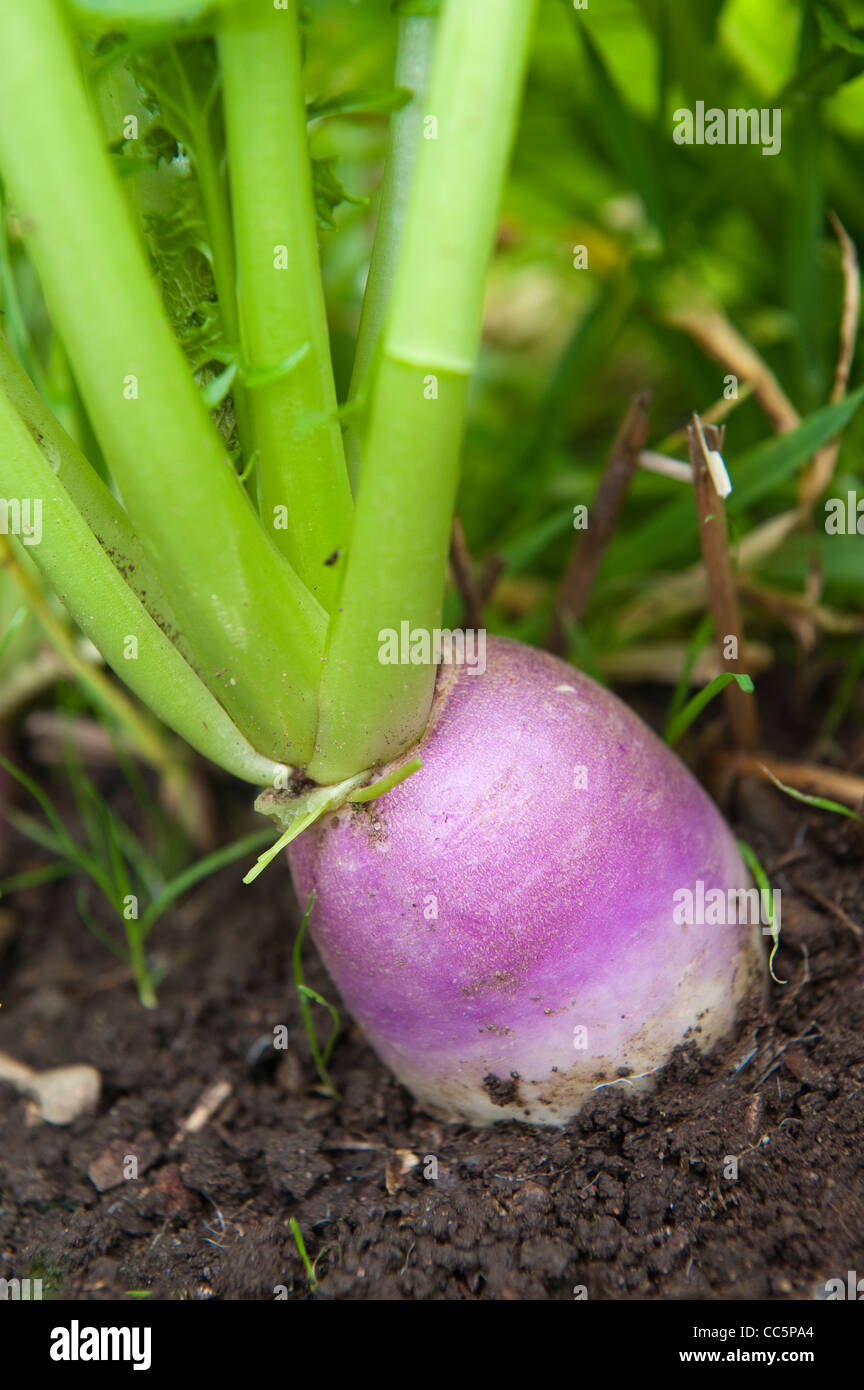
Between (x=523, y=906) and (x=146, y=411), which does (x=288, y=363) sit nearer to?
(x=146, y=411)

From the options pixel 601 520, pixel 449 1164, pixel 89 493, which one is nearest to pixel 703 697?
pixel 601 520

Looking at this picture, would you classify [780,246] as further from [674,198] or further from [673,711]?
[673,711]

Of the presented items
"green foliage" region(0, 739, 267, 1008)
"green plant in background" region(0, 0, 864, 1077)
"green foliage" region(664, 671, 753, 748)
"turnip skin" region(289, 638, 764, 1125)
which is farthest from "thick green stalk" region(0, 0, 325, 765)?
"green foliage" region(0, 739, 267, 1008)

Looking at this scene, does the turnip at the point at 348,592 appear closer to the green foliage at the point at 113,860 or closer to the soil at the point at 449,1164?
the soil at the point at 449,1164

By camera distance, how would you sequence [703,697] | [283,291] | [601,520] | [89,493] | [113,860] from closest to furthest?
[283,291] → [89,493] → [703,697] → [601,520] → [113,860]
